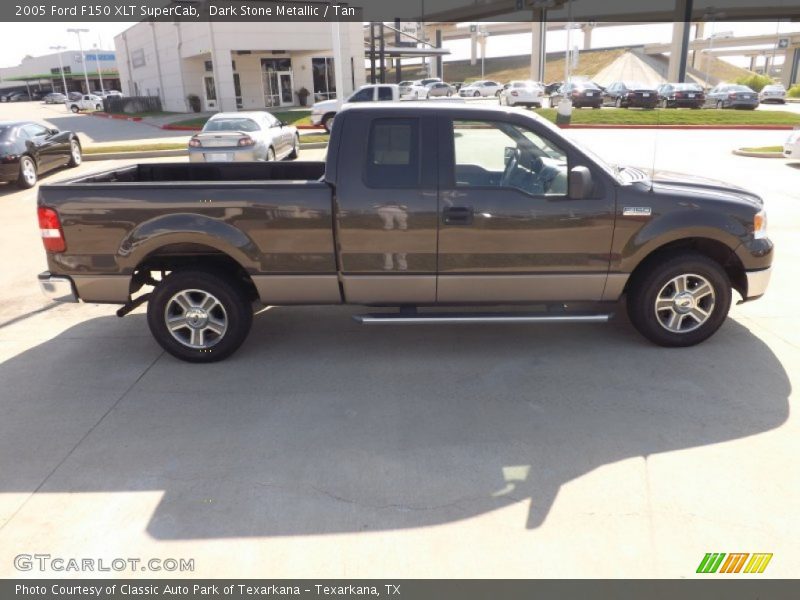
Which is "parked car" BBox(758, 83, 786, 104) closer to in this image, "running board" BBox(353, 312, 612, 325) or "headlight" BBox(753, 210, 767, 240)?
"headlight" BBox(753, 210, 767, 240)

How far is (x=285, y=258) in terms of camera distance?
15.4 ft

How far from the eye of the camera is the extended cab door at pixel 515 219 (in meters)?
4.57

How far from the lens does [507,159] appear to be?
487 centimetres

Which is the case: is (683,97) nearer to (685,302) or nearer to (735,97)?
(735,97)

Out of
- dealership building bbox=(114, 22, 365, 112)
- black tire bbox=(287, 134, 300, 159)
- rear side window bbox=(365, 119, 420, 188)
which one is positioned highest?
dealership building bbox=(114, 22, 365, 112)

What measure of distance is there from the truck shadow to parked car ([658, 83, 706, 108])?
3363 centimetres

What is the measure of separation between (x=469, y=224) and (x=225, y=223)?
1.84 m

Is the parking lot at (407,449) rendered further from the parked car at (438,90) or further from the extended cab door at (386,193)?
the parked car at (438,90)

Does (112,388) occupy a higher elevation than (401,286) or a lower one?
lower

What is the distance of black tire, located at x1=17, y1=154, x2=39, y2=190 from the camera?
13.3 m

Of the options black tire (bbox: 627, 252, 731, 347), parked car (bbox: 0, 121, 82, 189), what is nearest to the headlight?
black tire (bbox: 627, 252, 731, 347)

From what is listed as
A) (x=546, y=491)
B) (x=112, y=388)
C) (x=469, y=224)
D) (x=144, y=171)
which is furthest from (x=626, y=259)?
(x=144, y=171)
